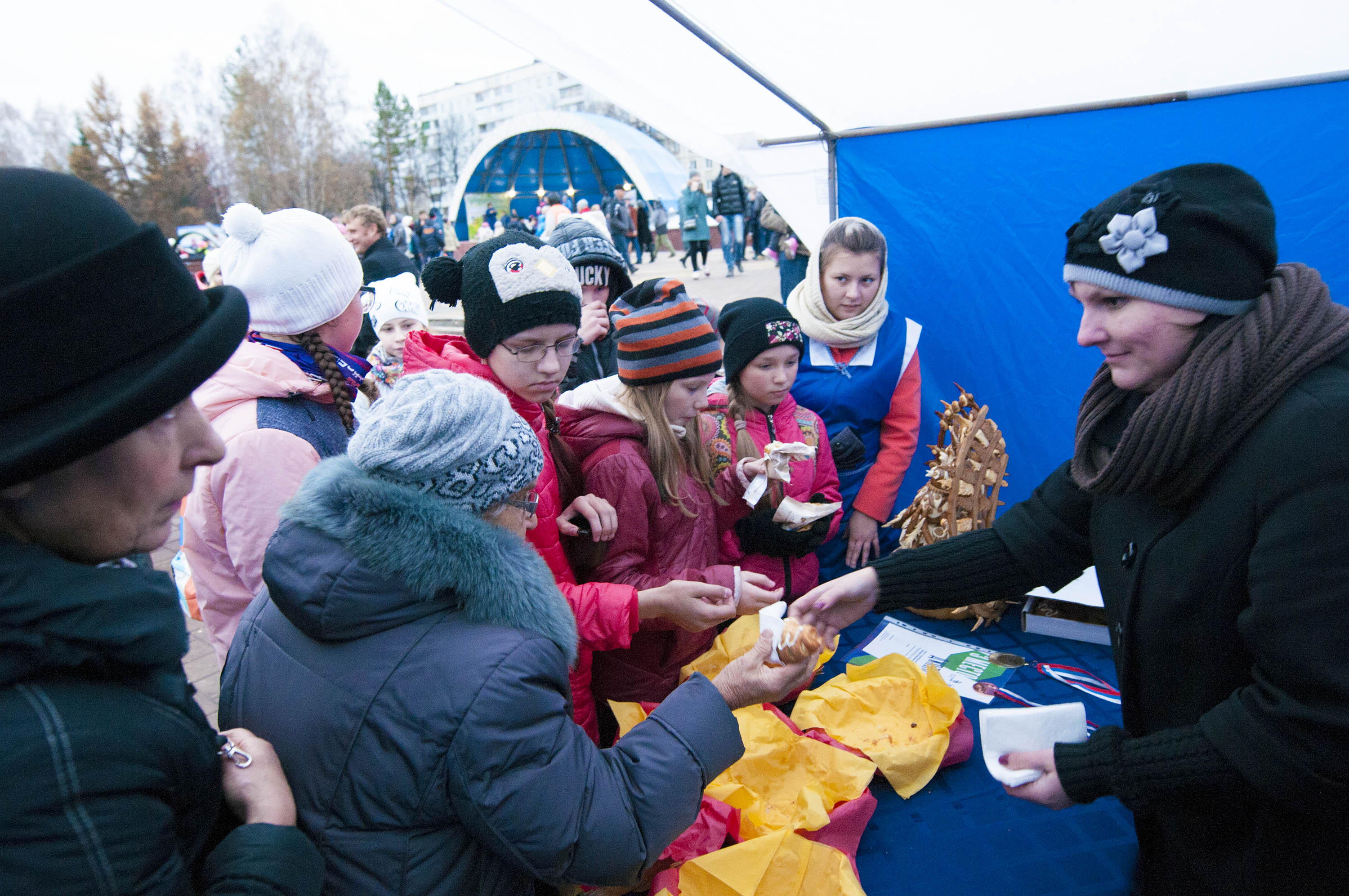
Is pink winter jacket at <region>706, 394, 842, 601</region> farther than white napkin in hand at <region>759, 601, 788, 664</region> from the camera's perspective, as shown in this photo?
Yes

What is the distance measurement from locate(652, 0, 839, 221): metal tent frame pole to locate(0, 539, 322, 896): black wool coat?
2.64 metres

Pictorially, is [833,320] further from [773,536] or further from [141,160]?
[141,160]

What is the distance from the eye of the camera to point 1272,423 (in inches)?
45.8

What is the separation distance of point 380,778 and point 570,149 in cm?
3230

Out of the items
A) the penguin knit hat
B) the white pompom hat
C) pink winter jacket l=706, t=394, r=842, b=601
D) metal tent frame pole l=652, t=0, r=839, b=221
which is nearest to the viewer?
the white pompom hat

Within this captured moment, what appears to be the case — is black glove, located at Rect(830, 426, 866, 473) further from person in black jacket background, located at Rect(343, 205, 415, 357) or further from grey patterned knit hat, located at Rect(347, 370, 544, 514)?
person in black jacket background, located at Rect(343, 205, 415, 357)

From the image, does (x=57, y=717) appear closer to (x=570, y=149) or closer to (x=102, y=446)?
(x=102, y=446)

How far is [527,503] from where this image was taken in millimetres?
1361

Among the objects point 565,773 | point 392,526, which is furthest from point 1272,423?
point 392,526

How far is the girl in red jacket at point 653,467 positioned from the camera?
2.12 metres

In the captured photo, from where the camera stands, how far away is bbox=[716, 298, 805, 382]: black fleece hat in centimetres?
273

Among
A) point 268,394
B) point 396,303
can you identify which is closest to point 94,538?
point 268,394

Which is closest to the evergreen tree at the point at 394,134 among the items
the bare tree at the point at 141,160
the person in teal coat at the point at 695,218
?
the bare tree at the point at 141,160

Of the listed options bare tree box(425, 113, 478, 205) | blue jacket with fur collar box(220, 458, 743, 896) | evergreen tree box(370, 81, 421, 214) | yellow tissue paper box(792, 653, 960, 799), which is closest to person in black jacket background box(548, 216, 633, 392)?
yellow tissue paper box(792, 653, 960, 799)
